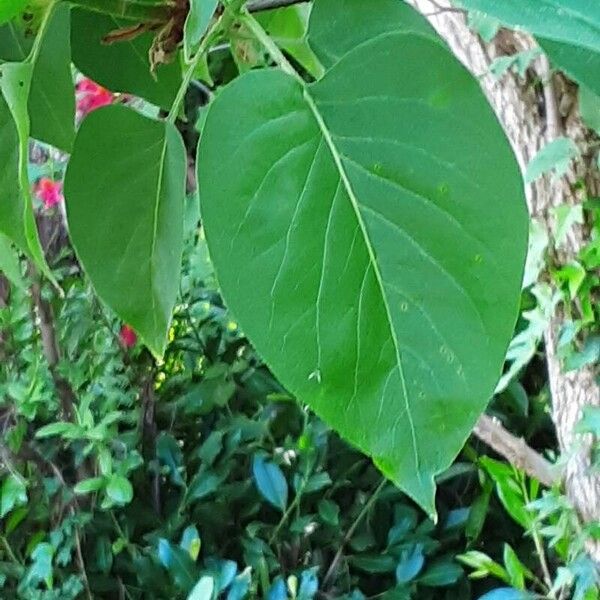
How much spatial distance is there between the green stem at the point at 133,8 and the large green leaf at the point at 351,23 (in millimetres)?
49

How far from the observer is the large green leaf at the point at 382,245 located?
0.20 metres

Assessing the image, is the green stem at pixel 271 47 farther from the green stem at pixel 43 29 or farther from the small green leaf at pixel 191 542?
the small green leaf at pixel 191 542

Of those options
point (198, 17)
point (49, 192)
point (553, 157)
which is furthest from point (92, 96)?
point (198, 17)

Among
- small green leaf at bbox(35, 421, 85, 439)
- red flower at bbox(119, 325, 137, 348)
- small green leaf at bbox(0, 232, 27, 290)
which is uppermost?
small green leaf at bbox(0, 232, 27, 290)

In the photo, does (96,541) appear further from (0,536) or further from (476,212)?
(476,212)

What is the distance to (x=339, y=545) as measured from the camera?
3.20 feet

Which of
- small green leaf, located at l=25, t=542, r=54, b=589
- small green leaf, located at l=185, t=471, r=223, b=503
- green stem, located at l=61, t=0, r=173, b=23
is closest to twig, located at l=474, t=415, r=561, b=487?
small green leaf, located at l=185, t=471, r=223, b=503

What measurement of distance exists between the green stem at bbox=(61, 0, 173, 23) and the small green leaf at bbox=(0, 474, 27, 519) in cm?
73

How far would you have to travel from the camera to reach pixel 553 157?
1.85 ft

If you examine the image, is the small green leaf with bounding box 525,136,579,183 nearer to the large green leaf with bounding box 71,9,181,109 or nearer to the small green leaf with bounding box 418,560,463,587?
the large green leaf with bounding box 71,9,181,109

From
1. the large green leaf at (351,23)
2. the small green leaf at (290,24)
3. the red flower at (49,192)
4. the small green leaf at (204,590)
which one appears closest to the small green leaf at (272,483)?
the small green leaf at (204,590)

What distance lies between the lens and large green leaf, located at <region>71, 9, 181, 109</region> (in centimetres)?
30

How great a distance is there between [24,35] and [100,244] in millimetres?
81

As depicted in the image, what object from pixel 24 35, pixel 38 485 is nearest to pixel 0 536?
pixel 38 485
